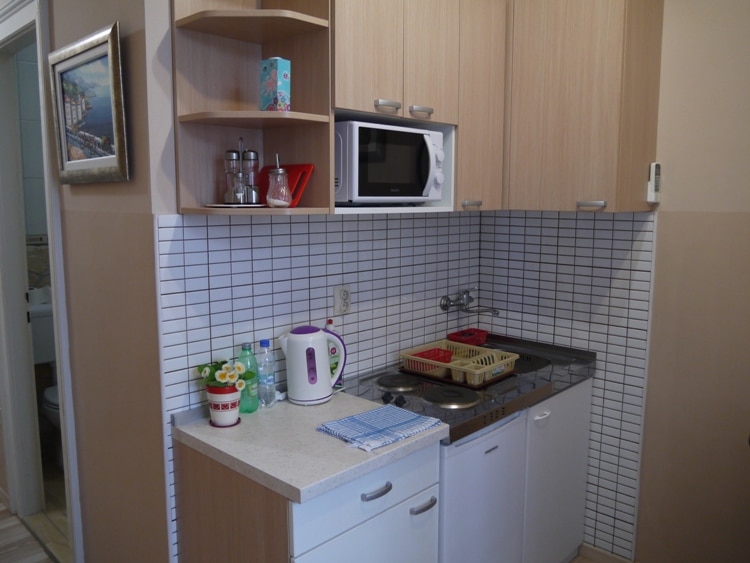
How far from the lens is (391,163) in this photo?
1.90 m

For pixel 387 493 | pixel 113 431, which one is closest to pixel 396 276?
pixel 387 493

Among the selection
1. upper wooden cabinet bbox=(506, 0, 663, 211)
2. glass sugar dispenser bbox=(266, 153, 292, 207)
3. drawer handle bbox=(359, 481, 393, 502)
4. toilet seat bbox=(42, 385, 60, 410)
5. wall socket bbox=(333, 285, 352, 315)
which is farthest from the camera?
toilet seat bbox=(42, 385, 60, 410)

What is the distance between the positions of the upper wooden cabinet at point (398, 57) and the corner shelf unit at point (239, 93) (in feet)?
0.19

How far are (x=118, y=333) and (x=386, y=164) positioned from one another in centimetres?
100

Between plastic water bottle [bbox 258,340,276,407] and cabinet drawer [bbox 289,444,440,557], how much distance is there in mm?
505

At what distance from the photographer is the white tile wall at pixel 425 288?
70.9 inches

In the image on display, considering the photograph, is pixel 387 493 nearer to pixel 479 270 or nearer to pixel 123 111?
pixel 123 111

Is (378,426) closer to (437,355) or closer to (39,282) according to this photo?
(437,355)

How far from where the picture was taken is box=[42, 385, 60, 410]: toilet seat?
3.03m

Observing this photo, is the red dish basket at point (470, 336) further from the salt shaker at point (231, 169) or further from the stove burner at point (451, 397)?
the salt shaker at point (231, 169)

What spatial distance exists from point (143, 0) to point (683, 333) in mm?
2153

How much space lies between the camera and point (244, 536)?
1574 millimetres

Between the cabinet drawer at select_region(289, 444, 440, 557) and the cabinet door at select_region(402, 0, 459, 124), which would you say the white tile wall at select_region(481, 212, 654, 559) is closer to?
the cabinet door at select_region(402, 0, 459, 124)

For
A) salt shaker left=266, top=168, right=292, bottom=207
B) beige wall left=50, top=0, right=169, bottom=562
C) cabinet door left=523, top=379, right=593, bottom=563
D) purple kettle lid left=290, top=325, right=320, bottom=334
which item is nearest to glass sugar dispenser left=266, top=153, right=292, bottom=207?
salt shaker left=266, top=168, right=292, bottom=207
